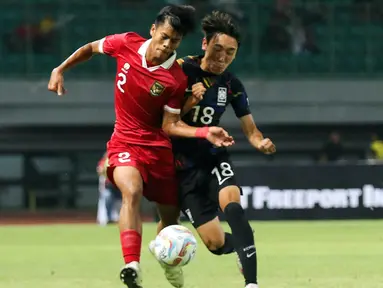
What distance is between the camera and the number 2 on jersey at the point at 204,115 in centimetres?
1015

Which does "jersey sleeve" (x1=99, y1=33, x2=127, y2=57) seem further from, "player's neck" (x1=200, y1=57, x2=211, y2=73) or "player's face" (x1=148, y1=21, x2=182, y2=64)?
"player's neck" (x1=200, y1=57, x2=211, y2=73)

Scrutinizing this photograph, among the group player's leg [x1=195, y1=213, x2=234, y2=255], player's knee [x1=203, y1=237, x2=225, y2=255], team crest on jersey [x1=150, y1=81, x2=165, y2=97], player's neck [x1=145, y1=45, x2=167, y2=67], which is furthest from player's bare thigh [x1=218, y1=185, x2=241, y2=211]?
player's neck [x1=145, y1=45, x2=167, y2=67]

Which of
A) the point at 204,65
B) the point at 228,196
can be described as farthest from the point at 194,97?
the point at 228,196

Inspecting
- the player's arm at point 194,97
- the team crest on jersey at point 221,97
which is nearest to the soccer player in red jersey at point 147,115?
the player's arm at point 194,97

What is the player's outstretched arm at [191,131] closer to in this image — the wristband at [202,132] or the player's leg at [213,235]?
the wristband at [202,132]

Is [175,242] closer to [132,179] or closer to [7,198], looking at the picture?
[132,179]

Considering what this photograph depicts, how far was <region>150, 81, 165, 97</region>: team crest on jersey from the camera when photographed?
388 inches

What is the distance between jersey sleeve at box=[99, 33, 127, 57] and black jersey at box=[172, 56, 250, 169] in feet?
1.81

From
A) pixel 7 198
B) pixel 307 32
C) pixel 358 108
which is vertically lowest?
pixel 7 198

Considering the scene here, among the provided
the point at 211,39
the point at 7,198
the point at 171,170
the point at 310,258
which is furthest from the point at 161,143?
the point at 7,198

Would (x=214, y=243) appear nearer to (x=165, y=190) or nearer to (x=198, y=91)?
(x=165, y=190)

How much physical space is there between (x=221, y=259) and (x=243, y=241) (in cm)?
549

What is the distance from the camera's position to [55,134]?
3039 cm

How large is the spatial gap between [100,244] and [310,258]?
4602 millimetres
